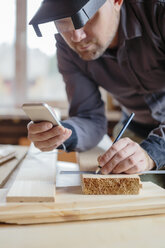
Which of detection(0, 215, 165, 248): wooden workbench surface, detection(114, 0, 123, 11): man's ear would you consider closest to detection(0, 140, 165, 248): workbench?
→ detection(0, 215, 165, 248): wooden workbench surface

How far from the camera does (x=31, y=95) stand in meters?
3.37

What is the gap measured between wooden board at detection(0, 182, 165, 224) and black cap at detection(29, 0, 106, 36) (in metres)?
0.52

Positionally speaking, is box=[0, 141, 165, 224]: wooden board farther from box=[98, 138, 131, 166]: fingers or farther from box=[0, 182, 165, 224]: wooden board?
box=[98, 138, 131, 166]: fingers

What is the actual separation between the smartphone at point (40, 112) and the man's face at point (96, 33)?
38cm

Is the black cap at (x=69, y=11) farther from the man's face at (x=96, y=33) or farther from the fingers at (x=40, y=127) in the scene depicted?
the fingers at (x=40, y=127)

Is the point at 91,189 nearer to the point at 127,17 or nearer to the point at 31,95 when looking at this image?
the point at 127,17

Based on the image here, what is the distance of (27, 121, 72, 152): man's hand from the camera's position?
0.97 metres

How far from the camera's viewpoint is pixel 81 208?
702mm

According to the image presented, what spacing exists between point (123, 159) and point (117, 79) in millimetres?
666

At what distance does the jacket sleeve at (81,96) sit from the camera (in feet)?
4.77

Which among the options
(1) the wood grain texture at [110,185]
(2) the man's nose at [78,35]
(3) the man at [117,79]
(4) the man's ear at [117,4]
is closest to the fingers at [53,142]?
(3) the man at [117,79]

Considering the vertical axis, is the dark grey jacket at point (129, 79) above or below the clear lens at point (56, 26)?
below

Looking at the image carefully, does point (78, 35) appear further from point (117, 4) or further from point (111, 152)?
point (111, 152)

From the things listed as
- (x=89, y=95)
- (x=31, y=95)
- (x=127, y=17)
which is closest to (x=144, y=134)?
(x=89, y=95)
